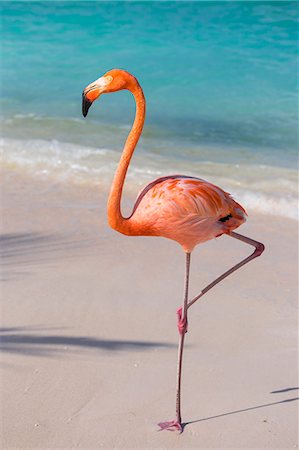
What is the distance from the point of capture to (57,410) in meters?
3.92

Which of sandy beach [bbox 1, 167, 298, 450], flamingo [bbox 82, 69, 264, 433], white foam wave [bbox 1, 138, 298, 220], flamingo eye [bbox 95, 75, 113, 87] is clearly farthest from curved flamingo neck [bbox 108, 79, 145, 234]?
white foam wave [bbox 1, 138, 298, 220]

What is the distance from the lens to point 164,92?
1344cm

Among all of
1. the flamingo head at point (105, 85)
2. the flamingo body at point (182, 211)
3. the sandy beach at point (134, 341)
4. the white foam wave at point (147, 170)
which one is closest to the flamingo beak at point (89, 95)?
the flamingo head at point (105, 85)

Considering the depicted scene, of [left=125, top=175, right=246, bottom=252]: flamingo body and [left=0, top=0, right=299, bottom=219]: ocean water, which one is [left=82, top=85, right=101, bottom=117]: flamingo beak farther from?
[left=0, top=0, right=299, bottom=219]: ocean water

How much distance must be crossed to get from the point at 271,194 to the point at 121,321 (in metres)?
3.52

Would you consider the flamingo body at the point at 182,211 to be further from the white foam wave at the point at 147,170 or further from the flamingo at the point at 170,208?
the white foam wave at the point at 147,170

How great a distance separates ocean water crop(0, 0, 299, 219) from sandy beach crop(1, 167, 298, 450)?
6.14 ft

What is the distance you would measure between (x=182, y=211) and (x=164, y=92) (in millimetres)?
9915

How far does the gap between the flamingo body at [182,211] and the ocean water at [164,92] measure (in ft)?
11.8

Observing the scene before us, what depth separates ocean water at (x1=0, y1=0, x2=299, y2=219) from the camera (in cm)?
891

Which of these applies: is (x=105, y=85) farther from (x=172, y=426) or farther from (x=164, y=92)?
(x=164, y=92)

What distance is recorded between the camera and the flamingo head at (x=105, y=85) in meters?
3.49

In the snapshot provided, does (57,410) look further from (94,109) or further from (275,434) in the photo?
(94,109)

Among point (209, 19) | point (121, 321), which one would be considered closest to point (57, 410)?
point (121, 321)
